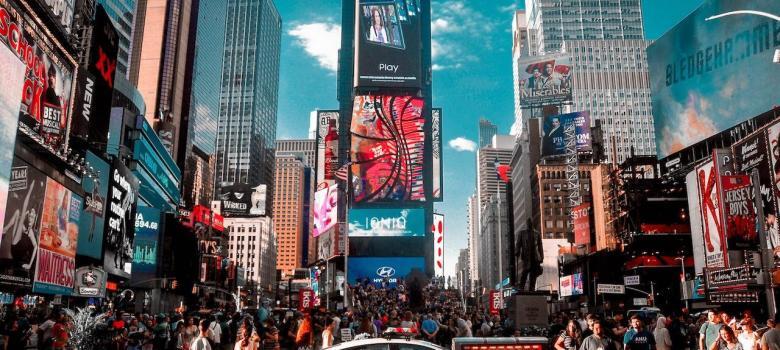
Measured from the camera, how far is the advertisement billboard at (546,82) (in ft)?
420

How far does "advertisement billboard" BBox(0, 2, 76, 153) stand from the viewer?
72.6 feet

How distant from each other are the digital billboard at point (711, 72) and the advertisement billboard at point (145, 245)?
194 ft

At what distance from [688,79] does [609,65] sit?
13000cm

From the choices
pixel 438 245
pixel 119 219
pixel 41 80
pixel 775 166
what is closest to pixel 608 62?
pixel 438 245

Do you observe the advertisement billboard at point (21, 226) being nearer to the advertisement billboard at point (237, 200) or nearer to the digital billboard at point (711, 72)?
the digital billboard at point (711, 72)

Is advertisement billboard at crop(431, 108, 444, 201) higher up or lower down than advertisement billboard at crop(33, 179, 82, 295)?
higher up

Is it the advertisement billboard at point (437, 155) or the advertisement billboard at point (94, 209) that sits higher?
the advertisement billboard at point (437, 155)

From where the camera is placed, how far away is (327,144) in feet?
392

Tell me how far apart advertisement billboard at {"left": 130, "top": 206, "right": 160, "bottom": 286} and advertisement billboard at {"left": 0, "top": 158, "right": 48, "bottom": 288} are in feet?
162

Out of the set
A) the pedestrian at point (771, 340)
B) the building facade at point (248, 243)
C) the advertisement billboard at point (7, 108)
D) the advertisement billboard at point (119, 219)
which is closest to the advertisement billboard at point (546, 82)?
the building facade at point (248, 243)

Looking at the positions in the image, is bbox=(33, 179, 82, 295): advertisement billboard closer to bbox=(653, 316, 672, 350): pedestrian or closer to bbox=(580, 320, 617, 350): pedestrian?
bbox=(580, 320, 617, 350): pedestrian

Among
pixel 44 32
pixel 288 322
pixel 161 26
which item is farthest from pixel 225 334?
pixel 161 26

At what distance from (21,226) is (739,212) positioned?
33.5 meters

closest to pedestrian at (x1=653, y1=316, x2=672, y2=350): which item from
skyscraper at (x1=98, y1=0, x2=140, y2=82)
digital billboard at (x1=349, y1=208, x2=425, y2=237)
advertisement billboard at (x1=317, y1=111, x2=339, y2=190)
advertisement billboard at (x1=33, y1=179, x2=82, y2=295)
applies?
advertisement billboard at (x1=33, y1=179, x2=82, y2=295)
